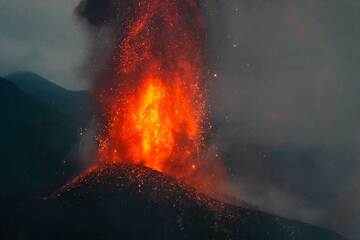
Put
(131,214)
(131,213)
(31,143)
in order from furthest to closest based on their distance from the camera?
(31,143)
(131,213)
(131,214)

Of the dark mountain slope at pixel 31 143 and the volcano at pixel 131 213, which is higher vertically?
the dark mountain slope at pixel 31 143

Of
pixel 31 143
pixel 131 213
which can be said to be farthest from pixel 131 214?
pixel 31 143

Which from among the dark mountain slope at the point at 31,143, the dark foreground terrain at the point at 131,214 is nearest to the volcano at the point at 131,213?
the dark foreground terrain at the point at 131,214

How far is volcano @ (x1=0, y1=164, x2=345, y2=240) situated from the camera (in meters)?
42.6

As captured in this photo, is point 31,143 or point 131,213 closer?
point 131,213

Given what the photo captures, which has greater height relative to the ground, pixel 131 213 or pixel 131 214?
pixel 131 213

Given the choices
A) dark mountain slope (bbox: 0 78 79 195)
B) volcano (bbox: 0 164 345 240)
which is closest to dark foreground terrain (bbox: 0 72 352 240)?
volcano (bbox: 0 164 345 240)

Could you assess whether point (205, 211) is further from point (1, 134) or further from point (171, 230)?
point (1, 134)

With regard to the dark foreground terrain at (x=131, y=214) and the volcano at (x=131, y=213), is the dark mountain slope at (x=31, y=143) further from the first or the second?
the volcano at (x=131, y=213)

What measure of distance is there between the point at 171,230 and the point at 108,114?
120ft

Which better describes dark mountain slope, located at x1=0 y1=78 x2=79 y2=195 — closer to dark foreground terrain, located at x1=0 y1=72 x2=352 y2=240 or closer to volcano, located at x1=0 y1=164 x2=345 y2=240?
dark foreground terrain, located at x1=0 y1=72 x2=352 y2=240

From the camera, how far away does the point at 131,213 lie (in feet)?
160

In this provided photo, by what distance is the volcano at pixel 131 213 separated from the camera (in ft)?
140

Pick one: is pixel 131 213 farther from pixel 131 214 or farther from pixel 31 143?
pixel 31 143
